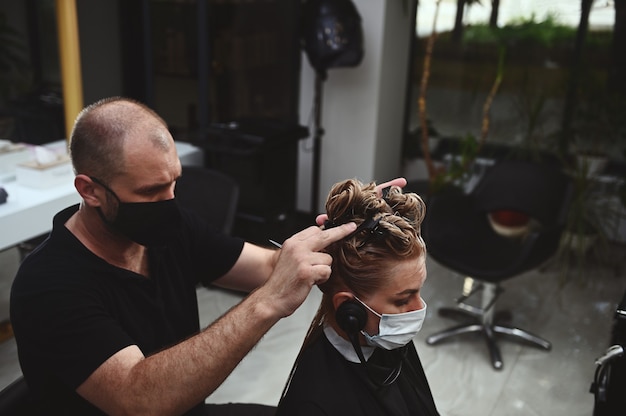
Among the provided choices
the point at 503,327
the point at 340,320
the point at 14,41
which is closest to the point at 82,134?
the point at 340,320

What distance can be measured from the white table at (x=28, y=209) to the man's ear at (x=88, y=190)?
1196mm

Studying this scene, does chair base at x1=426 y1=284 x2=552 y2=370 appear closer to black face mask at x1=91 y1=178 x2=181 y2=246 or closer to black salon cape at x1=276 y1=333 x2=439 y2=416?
black salon cape at x1=276 y1=333 x2=439 y2=416

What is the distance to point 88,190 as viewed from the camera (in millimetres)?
1320

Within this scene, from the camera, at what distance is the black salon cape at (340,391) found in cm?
126

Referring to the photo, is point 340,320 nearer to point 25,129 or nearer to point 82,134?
point 82,134

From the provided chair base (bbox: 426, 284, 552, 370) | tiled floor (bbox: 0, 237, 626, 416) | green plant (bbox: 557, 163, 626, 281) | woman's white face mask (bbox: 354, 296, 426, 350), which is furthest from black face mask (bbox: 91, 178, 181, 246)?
green plant (bbox: 557, 163, 626, 281)

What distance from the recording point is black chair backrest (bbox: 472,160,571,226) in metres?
3.07

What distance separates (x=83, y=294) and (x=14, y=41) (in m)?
1.86

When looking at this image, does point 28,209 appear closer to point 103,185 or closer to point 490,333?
point 103,185

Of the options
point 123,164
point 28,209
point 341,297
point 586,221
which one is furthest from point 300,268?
point 586,221

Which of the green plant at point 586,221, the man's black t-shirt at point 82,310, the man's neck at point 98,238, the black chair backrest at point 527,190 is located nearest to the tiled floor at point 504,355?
the green plant at point 586,221

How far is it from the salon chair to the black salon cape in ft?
4.70

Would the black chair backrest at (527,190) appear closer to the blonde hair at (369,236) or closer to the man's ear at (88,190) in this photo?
the blonde hair at (369,236)

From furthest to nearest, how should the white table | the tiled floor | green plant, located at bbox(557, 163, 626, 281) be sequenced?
1. green plant, located at bbox(557, 163, 626, 281)
2. the tiled floor
3. the white table
